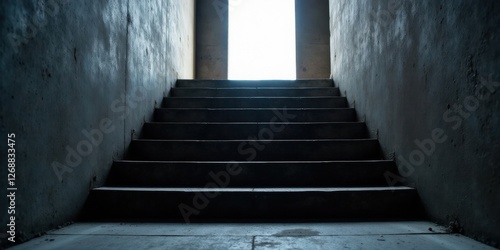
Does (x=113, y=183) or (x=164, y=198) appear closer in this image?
(x=164, y=198)

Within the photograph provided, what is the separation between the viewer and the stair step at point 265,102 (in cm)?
369

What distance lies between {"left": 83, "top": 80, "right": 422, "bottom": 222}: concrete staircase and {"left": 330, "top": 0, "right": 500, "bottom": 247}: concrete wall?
25cm

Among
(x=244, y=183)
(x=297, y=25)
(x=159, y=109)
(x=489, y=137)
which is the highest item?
(x=297, y=25)

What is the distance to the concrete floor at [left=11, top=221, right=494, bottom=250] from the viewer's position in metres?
1.50

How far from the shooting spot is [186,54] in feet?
19.9

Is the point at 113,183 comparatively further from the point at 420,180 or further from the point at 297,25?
the point at 297,25

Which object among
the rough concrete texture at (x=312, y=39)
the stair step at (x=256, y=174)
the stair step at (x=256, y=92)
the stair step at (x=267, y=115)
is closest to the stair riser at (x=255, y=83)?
the stair step at (x=256, y=92)

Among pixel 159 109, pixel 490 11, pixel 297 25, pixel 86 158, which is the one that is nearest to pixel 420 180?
pixel 490 11

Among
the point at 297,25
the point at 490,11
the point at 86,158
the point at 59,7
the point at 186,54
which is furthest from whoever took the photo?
the point at 297,25

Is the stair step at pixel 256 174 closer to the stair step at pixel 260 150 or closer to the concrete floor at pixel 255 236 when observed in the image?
the stair step at pixel 260 150

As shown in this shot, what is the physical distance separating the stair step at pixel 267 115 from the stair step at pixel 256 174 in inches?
40.4

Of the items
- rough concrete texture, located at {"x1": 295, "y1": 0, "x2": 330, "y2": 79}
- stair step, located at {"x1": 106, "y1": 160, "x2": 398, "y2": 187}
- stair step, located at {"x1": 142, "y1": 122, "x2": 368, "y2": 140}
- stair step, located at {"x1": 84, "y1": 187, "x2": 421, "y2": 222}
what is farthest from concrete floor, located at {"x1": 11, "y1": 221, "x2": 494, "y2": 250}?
rough concrete texture, located at {"x1": 295, "y1": 0, "x2": 330, "y2": 79}

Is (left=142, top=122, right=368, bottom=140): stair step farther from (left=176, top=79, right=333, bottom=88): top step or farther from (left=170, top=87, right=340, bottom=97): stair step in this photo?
(left=176, top=79, right=333, bottom=88): top step

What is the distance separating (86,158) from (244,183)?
1.08 metres
